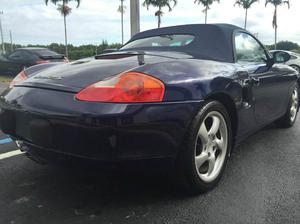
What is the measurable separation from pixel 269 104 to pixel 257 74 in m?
0.50

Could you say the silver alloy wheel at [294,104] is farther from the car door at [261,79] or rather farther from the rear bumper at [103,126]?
the rear bumper at [103,126]

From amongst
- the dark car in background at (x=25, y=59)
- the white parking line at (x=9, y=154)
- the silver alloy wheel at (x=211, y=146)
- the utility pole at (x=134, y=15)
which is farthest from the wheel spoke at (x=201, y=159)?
the dark car in background at (x=25, y=59)

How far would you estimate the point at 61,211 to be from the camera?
2.48 m

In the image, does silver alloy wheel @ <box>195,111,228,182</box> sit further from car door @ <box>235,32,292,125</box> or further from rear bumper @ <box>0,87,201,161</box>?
car door @ <box>235,32,292,125</box>

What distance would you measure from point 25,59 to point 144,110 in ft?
40.0

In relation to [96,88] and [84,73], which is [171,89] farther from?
[84,73]

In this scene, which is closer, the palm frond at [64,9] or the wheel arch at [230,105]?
the wheel arch at [230,105]

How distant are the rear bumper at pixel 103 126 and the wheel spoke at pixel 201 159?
0.31 metres

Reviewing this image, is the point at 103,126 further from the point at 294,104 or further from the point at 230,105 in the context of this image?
the point at 294,104

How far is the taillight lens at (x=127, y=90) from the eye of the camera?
2.25 m

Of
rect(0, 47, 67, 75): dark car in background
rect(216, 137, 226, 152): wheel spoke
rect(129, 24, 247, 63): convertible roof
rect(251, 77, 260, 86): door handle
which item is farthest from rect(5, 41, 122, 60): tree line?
rect(216, 137, 226, 152): wheel spoke

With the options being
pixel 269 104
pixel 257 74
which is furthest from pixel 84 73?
pixel 269 104

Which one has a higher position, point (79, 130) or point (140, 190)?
point (79, 130)

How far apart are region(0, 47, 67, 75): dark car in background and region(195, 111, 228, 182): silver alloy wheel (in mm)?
10828
